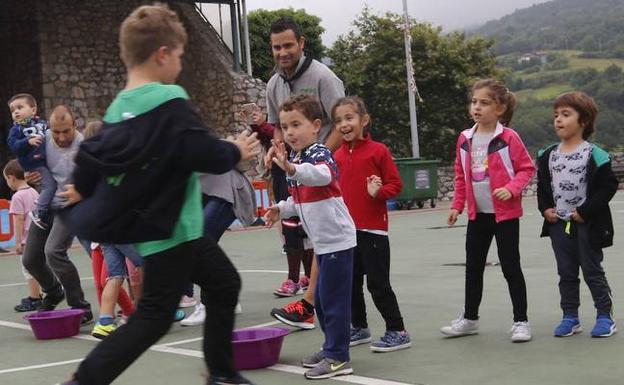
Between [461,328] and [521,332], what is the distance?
0.43m

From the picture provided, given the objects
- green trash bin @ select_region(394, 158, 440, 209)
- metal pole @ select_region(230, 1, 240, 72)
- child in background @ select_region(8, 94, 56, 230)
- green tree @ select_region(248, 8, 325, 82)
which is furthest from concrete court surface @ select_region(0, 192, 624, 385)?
green tree @ select_region(248, 8, 325, 82)

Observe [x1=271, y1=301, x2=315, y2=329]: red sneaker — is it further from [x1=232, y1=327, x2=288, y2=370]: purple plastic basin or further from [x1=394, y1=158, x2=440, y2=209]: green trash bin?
[x1=394, y1=158, x2=440, y2=209]: green trash bin

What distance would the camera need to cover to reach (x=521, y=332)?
615cm

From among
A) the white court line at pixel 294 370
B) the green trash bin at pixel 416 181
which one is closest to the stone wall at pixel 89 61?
the green trash bin at pixel 416 181

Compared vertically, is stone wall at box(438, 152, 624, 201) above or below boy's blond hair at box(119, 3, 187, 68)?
below

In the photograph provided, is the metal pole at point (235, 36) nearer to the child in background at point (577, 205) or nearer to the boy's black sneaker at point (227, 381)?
the child in background at point (577, 205)

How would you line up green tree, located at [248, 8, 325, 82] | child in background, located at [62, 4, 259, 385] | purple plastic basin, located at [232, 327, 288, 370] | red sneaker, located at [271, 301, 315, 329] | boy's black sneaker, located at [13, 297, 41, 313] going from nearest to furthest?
child in background, located at [62, 4, 259, 385], purple plastic basin, located at [232, 327, 288, 370], red sneaker, located at [271, 301, 315, 329], boy's black sneaker, located at [13, 297, 41, 313], green tree, located at [248, 8, 325, 82]

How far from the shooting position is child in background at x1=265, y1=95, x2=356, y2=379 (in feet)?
17.8

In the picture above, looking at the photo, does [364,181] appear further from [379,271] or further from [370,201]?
[379,271]

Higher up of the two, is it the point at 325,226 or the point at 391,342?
the point at 325,226

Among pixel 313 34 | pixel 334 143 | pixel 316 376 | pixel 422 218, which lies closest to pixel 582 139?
pixel 334 143

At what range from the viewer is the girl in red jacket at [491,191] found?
244 inches

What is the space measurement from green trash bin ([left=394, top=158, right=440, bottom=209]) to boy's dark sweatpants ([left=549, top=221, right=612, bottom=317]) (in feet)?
62.2

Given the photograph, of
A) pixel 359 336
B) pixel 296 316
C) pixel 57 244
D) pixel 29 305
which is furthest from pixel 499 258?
pixel 29 305
